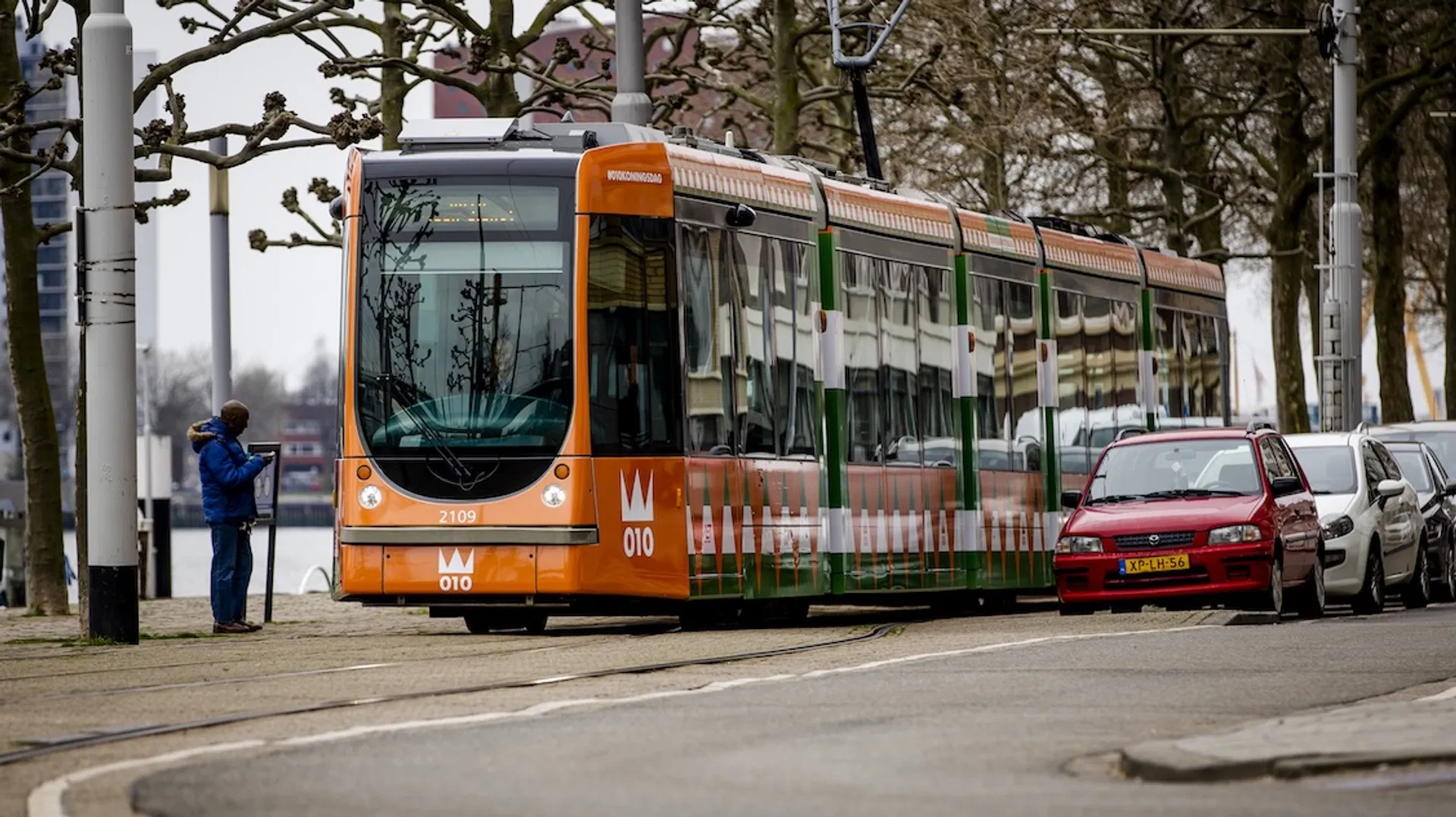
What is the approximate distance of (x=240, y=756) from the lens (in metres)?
9.98

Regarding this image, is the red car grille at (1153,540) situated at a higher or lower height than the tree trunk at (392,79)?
lower

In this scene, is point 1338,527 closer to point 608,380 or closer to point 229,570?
point 608,380

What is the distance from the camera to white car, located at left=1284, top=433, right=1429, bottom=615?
23969 millimetres

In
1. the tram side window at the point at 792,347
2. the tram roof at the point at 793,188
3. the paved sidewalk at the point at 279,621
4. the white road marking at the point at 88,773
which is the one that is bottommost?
the white road marking at the point at 88,773

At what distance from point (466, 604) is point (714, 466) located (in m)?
2.03

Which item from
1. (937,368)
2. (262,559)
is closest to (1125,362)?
(937,368)

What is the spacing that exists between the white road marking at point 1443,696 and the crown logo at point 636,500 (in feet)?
21.0

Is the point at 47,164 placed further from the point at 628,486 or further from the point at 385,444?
the point at 628,486

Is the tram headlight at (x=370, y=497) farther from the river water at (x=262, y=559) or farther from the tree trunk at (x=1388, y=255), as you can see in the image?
the tree trunk at (x=1388, y=255)

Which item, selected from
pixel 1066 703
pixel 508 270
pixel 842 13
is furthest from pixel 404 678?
pixel 842 13

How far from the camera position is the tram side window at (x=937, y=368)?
23281 millimetres

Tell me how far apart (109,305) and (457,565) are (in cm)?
295

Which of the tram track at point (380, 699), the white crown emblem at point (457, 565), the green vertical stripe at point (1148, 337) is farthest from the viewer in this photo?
the green vertical stripe at point (1148, 337)

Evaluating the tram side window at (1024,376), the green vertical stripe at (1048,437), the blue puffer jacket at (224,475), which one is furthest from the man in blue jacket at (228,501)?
the green vertical stripe at (1048,437)
